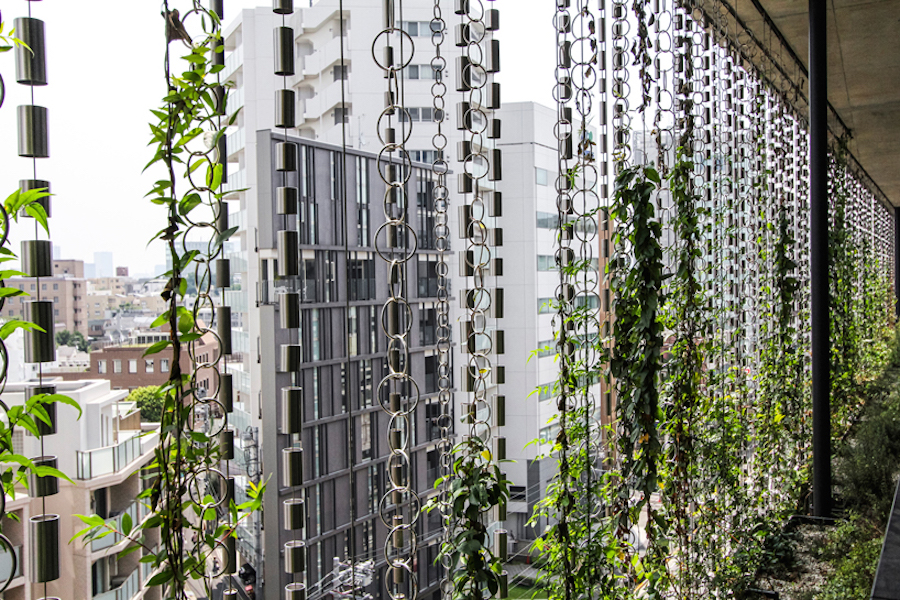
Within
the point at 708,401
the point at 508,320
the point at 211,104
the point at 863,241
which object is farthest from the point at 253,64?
the point at 211,104

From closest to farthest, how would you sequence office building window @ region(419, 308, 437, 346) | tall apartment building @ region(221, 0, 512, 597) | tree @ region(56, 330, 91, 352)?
1. tree @ region(56, 330, 91, 352)
2. tall apartment building @ region(221, 0, 512, 597)
3. office building window @ region(419, 308, 437, 346)

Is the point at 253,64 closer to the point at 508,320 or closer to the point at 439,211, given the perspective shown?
the point at 508,320

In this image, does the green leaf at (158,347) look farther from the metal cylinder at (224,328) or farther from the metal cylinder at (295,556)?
the metal cylinder at (295,556)

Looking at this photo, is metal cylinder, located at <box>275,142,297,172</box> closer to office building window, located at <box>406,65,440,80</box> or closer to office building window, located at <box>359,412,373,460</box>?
office building window, located at <box>359,412,373,460</box>

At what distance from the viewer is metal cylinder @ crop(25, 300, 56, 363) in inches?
32.4

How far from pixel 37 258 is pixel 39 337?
0.09m

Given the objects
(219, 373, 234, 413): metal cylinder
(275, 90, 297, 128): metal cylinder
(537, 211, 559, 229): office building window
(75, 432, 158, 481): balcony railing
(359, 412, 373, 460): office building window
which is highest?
(537, 211, 559, 229): office building window

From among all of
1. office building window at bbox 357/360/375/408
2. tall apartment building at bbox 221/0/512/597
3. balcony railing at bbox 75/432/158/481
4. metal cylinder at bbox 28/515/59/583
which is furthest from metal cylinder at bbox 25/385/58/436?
office building window at bbox 357/360/375/408

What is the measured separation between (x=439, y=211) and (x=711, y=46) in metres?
2.60

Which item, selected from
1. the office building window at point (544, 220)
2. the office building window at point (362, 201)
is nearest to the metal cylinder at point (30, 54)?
the office building window at point (362, 201)

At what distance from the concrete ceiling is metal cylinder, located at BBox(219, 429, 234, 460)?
360 centimetres

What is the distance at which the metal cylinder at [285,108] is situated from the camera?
1.02 meters

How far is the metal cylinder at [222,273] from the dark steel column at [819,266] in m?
3.31

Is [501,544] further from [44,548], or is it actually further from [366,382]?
[366,382]
